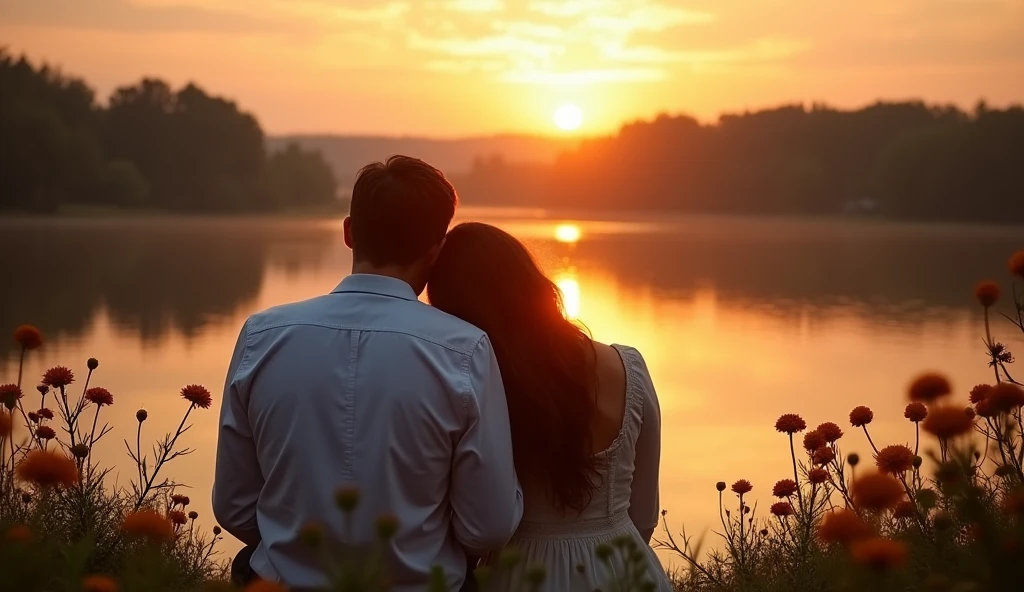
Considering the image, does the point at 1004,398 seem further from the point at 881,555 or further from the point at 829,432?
the point at 829,432

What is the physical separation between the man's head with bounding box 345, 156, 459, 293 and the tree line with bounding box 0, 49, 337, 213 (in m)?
51.2

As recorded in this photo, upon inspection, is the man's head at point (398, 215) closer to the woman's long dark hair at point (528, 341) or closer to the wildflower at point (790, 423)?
the woman's long dark hair at point (528, 341)

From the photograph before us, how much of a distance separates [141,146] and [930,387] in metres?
63.9

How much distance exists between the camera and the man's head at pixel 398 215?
2244 mm

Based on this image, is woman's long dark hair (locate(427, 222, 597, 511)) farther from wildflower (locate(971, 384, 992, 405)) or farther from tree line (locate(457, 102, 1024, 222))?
tree line (locate(457, 102, 1024, 222))

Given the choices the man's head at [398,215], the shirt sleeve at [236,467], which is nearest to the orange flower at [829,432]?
the man's head at [398,215]

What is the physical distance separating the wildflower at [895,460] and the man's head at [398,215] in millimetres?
1267

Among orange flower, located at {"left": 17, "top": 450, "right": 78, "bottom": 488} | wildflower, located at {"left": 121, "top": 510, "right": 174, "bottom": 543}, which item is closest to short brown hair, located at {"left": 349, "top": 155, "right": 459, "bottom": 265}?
orange flower, located at {"left": 17, "top": 450, "right": 78, "bottom": 488}

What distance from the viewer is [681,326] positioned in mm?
13375

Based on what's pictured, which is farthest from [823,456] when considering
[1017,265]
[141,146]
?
[141,146]

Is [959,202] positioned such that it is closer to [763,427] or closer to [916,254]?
[916,254]

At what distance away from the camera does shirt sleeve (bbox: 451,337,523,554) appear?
87.4 inches

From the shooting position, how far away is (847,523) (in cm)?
155

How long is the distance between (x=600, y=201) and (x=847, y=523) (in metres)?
86.0
